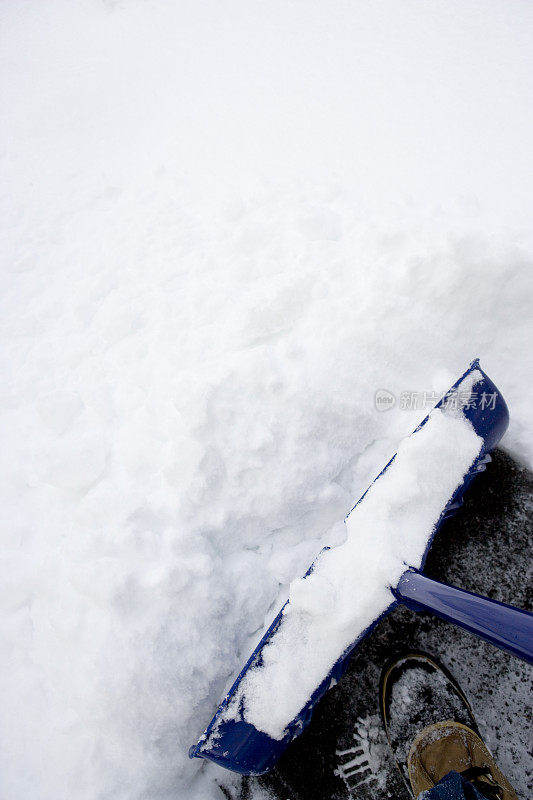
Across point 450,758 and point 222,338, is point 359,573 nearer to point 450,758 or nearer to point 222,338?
point 450,758

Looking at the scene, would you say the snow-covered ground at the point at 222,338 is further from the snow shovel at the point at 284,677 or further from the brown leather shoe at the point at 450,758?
the brown leather shoe at the point at 450,758

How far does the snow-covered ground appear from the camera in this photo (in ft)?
5.28

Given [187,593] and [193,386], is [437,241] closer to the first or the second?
[193,386]

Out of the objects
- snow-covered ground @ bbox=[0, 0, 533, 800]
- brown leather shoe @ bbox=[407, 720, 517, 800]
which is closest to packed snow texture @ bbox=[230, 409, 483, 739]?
snow-covered ground @ bbox=[0, 0, 533, 800]

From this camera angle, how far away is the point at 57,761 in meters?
1.56

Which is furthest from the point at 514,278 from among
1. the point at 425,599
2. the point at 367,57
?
the point at 367,57

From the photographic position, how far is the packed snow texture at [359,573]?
1411 mm

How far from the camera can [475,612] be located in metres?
1.21

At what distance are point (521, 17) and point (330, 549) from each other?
4.37m

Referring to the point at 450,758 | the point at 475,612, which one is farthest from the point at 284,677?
the point at 450,758

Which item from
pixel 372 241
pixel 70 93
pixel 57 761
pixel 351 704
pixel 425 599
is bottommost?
pixel 351 704

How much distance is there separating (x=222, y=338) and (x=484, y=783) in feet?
7.31

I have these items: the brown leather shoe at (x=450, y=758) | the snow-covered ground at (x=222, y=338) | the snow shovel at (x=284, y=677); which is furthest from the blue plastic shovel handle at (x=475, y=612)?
the brown leather shoe at (x=450, y=758)

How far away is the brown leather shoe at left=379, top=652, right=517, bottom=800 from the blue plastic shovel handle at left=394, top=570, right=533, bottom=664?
20.9 inches
